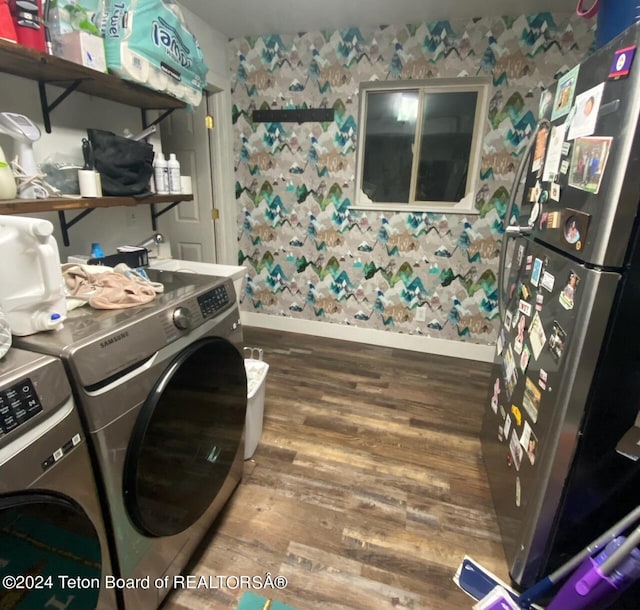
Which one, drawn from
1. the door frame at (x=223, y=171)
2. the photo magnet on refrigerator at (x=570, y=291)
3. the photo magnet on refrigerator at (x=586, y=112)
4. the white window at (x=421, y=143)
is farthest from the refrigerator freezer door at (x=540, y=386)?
the door frame at (x=223, y=171)

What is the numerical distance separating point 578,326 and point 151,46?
6.07 feet

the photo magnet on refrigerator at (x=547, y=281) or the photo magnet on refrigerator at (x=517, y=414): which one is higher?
the photo magnet on refrigerator at (x=547, y=281)

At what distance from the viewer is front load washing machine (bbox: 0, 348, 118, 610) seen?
2.10 feet

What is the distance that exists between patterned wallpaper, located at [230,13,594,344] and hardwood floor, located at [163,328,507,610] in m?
0.77

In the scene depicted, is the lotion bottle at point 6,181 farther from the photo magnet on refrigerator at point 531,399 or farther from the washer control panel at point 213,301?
the photo magnet on refrigerator at point 531,399

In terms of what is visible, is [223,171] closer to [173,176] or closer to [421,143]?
[173,176]

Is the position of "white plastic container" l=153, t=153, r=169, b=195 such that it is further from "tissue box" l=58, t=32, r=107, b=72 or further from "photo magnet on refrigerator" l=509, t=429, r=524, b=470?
"photo magnet on refrigerator" l=509, t=429, r=524, b=470

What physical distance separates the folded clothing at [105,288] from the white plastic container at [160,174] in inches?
32.9

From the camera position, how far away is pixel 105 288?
111cm

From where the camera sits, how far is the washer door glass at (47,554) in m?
0.64

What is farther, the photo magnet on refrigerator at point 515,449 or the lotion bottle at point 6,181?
the photo magnet on refrigerator at point 515,449

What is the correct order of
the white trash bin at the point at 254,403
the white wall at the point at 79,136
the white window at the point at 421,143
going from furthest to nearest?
1. the white window at the point at 421,143
2. the white trash bin at the point at 254,403
3. the white wall at the point at 79,136

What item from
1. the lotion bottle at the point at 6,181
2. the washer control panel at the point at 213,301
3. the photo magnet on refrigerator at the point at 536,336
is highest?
the lotion bottle at the point at 6,181

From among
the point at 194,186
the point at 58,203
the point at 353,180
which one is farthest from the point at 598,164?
the point at 194,186
